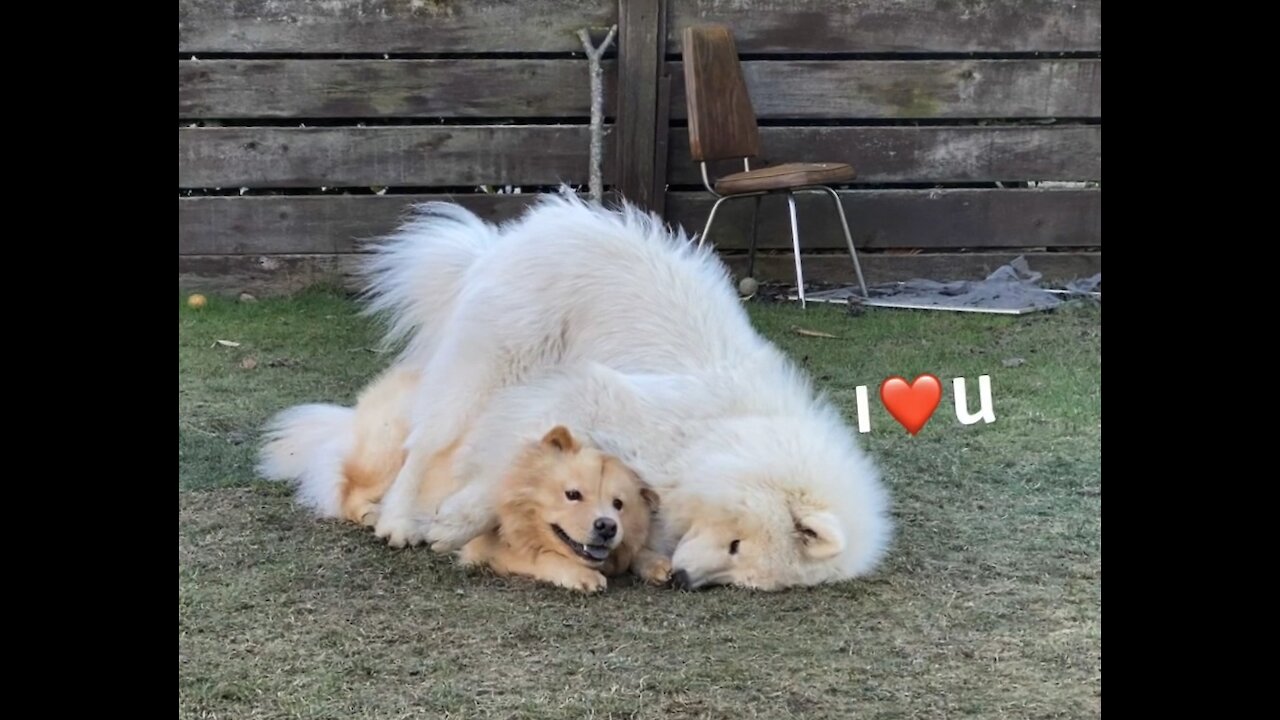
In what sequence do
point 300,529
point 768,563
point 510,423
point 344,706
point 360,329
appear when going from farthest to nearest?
point 360,329 → point 300,529 → point 510,423 → point 768,563 → point 344,706

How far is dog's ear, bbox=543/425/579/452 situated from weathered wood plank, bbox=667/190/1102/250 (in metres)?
3.79

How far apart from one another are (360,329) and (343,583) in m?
3.03

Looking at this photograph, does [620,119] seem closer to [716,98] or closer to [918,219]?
[716,98]

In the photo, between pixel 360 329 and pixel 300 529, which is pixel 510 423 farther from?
pixel 360 329

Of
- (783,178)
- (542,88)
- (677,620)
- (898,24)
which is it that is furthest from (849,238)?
(677,620)

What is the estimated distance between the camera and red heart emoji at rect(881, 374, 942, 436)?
3.24 metres

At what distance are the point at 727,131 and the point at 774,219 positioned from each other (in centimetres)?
60

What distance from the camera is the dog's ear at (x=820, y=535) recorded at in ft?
8.87

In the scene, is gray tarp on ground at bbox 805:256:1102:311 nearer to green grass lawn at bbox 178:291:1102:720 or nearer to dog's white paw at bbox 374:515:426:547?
green grass lawn at bbox 178:291:1102:720

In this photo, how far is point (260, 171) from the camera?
21.1 feet

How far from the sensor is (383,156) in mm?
6449

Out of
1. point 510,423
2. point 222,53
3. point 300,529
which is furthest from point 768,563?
point 222,53

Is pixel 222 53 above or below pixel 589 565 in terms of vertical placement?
above

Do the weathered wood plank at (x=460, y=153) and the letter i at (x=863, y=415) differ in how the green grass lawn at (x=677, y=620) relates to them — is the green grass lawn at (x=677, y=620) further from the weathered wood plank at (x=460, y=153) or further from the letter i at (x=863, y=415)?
the weathered wood plank at (x=460, y=153)
